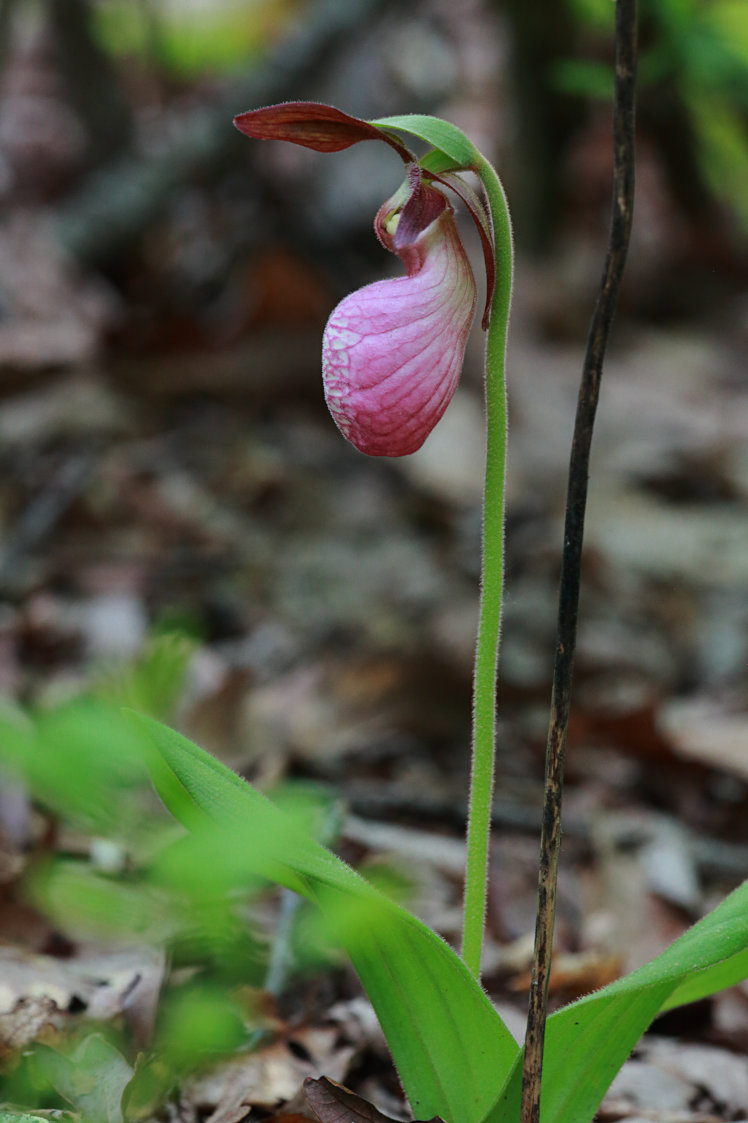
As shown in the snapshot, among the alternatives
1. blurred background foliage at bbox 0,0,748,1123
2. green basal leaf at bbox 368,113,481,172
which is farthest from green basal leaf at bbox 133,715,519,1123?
green basal leaf at bbox 368,113,481,172

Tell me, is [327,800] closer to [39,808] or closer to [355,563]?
[39,808]

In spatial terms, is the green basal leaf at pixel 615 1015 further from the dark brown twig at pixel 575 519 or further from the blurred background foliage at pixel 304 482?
the blurred background foliage at pixel 304 482

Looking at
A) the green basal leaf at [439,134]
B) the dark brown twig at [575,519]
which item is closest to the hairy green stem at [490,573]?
the green basal leaf at [439,134]

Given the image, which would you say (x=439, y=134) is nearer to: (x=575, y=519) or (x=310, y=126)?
(x=310, y=126)

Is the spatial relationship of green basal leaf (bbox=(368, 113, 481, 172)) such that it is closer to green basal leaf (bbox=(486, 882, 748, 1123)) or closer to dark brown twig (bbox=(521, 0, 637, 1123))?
dark brown twig (bbox=(521, 0, 637, 1123))

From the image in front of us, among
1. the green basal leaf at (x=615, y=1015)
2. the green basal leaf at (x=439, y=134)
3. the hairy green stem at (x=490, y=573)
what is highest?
the green basal leaf at (x=439, y=134)

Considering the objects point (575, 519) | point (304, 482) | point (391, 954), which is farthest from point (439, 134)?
point (304, 482)

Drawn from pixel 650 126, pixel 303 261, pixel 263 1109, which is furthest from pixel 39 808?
pixel 650 126
